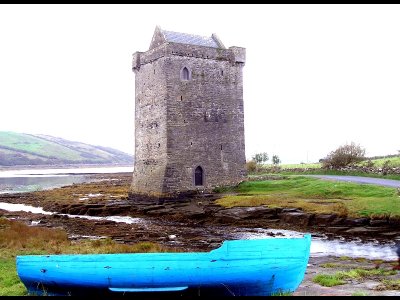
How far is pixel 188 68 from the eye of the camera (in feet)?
126

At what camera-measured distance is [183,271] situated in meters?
10.4

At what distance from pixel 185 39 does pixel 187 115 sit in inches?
257

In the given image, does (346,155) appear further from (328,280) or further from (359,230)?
(328,280)

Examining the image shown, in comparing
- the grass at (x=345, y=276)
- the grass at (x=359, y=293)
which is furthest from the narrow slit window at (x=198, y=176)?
the grass at (x=359, y=293)

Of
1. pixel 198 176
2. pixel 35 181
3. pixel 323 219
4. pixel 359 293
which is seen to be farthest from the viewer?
pixel 35 181

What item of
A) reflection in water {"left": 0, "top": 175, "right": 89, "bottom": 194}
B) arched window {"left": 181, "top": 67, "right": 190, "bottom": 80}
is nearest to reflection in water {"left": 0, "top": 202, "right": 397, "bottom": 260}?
arched window {"left": 181, "top": 67, "right": 190, "bottom": 80}

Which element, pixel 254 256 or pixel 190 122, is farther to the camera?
pixel 190 122

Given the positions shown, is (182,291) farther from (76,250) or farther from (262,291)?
(76,250)

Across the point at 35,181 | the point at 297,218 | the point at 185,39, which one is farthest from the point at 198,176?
the point at 35,181

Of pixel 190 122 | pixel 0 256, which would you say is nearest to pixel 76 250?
pixel 0 256

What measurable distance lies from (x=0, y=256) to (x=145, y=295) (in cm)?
813

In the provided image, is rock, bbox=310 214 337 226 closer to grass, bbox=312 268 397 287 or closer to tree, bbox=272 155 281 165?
grass, bbox=312 268 397 287

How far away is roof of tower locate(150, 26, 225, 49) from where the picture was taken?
1554 inches

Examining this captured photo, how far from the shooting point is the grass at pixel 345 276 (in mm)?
12039
